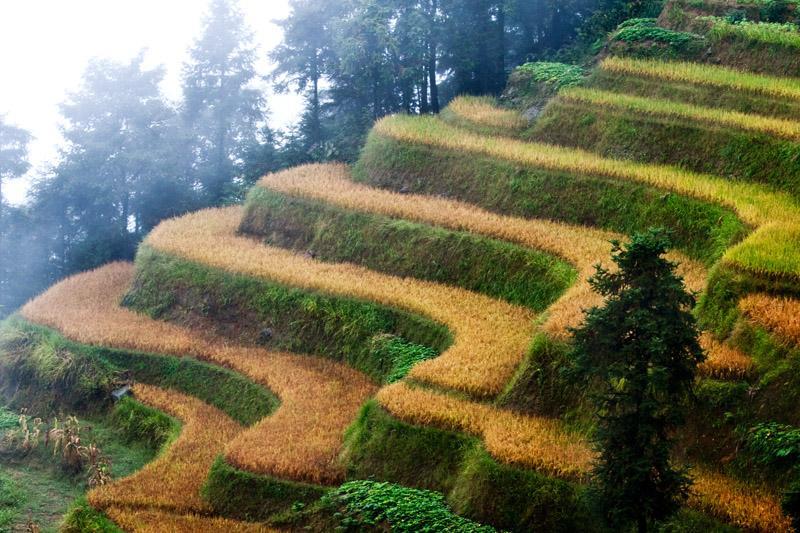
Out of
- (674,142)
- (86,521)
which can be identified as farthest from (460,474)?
(674,142)

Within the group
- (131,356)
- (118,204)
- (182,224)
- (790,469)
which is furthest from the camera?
(118,204)

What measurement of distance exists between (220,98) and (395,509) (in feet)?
79.4

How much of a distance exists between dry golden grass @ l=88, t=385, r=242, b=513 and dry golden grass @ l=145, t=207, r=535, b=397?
3.65m

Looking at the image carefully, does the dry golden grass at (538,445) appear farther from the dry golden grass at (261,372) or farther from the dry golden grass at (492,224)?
the dry golden grass at (492,224)

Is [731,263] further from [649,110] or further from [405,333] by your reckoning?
[649,110]

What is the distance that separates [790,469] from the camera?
11875 millimetres

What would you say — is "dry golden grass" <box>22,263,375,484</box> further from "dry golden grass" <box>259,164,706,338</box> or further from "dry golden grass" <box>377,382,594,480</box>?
"dry golden grass" <box>259,164,706,338</box>

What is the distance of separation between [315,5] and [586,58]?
9.37m

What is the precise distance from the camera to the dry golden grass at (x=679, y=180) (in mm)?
14711

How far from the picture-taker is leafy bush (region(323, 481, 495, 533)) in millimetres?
12742

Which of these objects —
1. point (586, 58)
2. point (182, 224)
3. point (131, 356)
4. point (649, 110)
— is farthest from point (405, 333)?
point (586, 58)

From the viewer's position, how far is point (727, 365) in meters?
13.2

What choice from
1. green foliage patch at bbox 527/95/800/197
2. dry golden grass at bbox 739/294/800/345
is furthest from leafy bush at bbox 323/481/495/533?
green foliage patch at bbox 527/95/800/197

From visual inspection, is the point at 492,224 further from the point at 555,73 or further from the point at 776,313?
the point at 776,313
